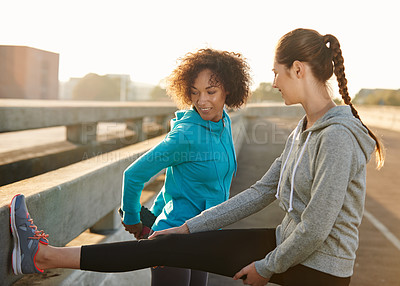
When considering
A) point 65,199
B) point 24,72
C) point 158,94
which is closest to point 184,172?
point 65,199

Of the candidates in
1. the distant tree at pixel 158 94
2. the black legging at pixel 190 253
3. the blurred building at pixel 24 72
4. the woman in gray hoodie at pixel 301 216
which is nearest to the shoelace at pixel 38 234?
the woman in gray hoodie at pixel 301 216

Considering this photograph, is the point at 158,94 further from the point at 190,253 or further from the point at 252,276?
the point at 252,276

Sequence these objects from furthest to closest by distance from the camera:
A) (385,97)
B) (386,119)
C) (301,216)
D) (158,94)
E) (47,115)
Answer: (158,94) → (385,97) → (386,119) → (47,115) → (301,216)

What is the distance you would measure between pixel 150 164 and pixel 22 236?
0.84 meters

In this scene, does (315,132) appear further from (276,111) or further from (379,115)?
(379,115)

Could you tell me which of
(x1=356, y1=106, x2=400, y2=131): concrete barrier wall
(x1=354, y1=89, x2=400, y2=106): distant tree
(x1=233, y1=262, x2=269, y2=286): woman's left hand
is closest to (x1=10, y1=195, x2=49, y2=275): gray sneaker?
(x1=233, y1=262, x2=269, y2=286): woman's left hand

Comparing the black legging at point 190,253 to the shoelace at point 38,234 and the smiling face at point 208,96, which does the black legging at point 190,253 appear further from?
the smiling face at point 208,96

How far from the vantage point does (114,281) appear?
3592mm

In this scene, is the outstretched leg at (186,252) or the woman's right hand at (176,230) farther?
the woman's right hand at (176,230)

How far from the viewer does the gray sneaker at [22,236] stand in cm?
227

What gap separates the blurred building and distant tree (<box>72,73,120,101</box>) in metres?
63.6

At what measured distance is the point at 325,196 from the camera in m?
2.14

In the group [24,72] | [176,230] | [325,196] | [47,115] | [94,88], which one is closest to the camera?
[325,196]

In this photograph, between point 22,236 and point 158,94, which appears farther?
point 158,94
